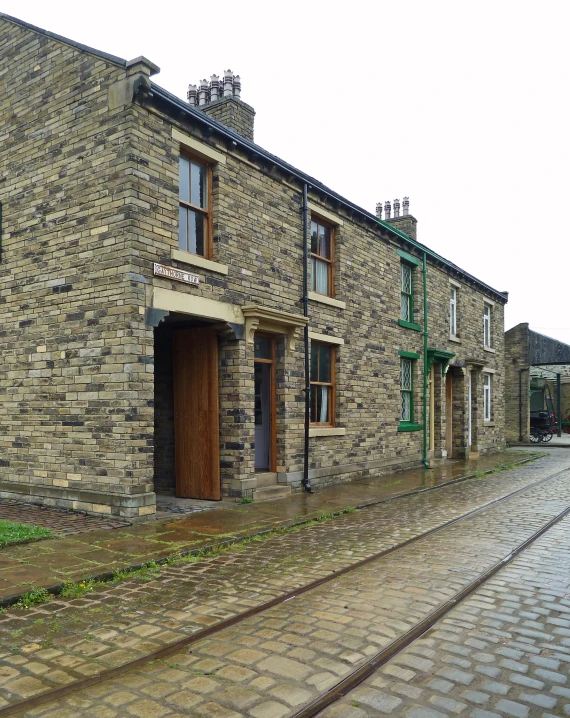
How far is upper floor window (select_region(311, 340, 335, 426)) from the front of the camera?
1324 centimetres

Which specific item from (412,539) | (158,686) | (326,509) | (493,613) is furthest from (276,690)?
(326,509)

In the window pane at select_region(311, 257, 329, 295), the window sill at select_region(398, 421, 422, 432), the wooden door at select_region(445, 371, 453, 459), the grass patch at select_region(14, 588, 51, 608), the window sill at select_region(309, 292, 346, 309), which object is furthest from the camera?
the wooden door at select_region(445, 371, 453, 459)

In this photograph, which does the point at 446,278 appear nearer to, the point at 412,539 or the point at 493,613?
the point at 412,539

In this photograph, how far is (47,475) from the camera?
32.2ft

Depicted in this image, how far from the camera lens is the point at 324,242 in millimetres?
13953

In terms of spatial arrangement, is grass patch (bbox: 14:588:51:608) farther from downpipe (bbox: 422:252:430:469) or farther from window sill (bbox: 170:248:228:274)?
downpipe (bbox: 422:252:430:469)

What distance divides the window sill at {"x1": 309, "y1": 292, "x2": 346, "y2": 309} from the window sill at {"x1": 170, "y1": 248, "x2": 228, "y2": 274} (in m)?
2.85

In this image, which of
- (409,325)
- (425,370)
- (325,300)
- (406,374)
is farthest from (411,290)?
(325,300)

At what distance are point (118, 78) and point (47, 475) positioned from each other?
247 inches

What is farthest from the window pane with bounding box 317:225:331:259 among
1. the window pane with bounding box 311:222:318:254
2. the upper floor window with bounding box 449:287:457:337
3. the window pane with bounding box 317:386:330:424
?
the upper floor window with bounding box 449:287:457:337

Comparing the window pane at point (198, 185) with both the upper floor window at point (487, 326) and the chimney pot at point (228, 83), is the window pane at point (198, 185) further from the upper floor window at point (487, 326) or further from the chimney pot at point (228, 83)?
the upper floor window at point (487, 326)

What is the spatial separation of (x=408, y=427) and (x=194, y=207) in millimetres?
9374

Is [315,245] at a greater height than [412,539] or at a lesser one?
greater

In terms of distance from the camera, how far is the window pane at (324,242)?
13.8m
